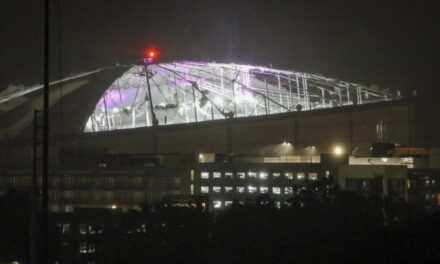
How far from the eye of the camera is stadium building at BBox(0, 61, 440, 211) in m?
27.0

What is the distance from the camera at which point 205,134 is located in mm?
30641

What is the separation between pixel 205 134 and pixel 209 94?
201 centimetres

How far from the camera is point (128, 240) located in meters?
12.7

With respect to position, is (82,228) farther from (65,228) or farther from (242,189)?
(242,189)

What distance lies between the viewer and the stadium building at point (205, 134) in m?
27.0

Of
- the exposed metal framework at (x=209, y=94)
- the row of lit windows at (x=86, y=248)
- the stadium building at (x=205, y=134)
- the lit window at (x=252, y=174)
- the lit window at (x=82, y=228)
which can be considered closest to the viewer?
the row of lit windows at (x=86, y=248)

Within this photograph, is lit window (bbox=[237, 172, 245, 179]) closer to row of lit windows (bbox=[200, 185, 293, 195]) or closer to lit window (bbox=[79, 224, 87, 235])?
row of lit windows (bbox=[200, 185, 293, 195])

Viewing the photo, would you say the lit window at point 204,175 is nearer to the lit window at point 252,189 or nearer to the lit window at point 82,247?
the lit window at point 252,189

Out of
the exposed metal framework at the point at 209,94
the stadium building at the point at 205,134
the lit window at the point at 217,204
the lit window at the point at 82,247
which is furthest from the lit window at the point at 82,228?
the exposed metal framework at the point at 209,94

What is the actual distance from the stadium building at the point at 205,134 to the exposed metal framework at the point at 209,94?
49 mm

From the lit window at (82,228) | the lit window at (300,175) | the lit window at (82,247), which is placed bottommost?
the lit window at (82,247)

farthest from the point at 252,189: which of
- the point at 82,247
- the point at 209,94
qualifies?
the point at 82,247

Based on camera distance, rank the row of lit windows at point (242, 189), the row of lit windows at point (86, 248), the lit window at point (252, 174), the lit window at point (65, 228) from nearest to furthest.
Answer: the row of lit windows at point (86, 248) < the lit window at point (65, 228) < the row of lit windows at point (242, 189) < the lit window at point (252, 174)

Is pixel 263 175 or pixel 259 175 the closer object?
pixel 263 175
